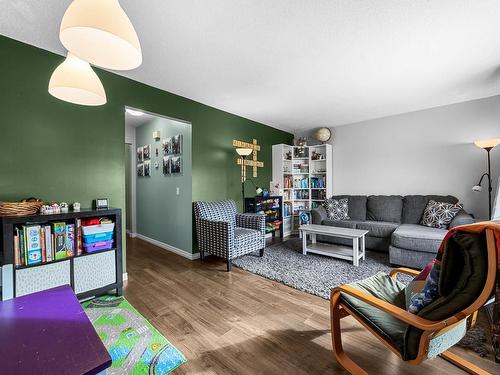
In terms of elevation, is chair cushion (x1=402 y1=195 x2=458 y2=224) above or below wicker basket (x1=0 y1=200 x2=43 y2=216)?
below

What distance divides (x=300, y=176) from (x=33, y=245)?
14.9ft

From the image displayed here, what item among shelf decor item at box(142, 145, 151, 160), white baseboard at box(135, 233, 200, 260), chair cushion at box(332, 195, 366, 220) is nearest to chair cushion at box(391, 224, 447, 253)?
chair cushion at box(332, 195, 366, 220)

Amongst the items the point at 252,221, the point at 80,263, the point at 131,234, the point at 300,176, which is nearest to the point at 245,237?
the point at 252,221

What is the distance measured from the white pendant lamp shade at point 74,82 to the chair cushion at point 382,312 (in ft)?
6.64

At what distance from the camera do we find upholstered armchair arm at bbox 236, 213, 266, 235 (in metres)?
3.44

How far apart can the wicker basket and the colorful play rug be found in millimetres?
958

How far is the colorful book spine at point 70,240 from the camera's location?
6.53ft

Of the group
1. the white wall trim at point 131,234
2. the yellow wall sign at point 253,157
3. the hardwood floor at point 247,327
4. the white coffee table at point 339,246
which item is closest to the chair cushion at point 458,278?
the hardwood floor at point 247,327

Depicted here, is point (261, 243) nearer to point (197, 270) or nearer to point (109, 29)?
point (197, 270)

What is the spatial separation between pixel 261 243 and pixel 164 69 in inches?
99.3

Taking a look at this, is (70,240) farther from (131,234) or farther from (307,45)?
(131,234)

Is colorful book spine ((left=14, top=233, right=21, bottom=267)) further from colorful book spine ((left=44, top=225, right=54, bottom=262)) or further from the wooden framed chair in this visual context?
the wooden framed chair

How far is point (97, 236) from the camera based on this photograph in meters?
2.14

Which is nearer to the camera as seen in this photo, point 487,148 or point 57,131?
point 57,131
